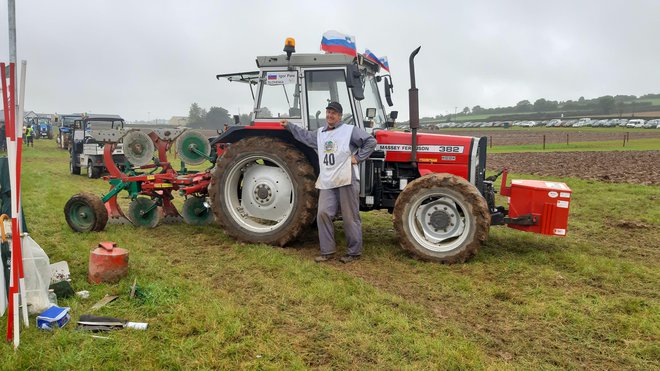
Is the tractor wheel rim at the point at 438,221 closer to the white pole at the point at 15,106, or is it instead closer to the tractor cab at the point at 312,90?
the tractor cab at the point at 312,90

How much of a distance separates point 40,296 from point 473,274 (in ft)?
12.6

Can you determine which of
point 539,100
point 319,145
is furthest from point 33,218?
point 539,100

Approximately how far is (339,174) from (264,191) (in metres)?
1.19

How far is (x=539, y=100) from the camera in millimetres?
81875

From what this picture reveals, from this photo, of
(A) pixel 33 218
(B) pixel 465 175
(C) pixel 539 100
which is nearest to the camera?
(B) pixel 465 175

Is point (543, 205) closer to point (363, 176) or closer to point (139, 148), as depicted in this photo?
point (363, 176)

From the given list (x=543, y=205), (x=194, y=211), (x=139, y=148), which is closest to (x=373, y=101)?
(x=543, y=205)

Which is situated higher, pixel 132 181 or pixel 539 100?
pixel 539 100

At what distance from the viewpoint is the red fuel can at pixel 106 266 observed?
13.8 feet

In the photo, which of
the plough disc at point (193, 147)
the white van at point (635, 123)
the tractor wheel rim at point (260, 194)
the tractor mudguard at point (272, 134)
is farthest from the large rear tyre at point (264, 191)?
the white van at point (635, 123)

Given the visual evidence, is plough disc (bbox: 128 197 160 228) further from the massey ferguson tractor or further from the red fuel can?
the red fuel can

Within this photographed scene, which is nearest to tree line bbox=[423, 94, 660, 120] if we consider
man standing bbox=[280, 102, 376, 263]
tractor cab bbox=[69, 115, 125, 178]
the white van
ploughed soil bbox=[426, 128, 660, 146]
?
the white van

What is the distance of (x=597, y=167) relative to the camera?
49.1ft

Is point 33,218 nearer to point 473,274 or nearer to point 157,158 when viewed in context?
point 157,158
